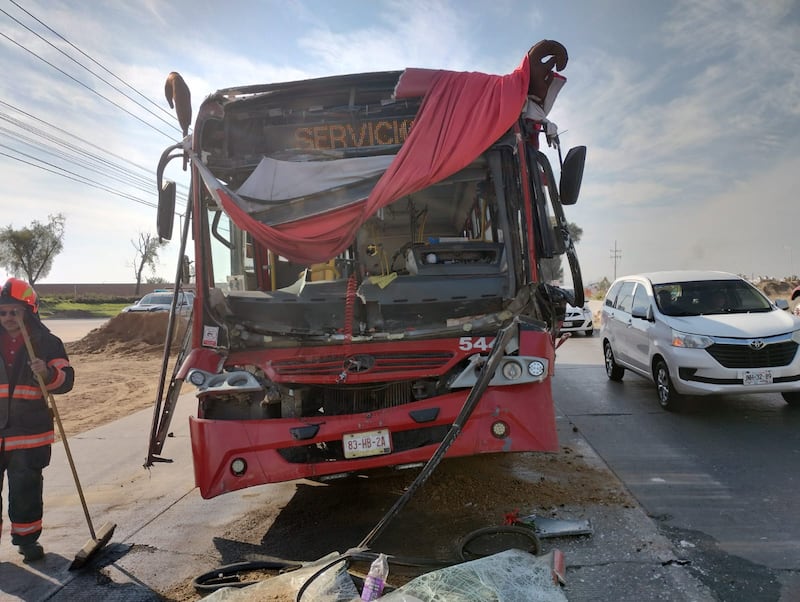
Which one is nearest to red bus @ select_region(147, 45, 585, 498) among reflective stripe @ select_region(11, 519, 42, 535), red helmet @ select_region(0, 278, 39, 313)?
reflective stripe @ select_region(11, 519, 42, 535)

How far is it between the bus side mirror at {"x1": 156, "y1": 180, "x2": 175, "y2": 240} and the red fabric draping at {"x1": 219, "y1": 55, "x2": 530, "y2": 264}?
0.74 metres

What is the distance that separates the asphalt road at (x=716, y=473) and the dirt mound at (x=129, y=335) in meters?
14.0

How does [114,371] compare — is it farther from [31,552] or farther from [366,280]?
[366,280]

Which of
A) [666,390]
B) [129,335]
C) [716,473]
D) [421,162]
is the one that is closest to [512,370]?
[421,162]

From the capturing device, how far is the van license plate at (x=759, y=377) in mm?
6434

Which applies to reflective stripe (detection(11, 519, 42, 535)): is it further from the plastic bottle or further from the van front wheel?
the van front wheel

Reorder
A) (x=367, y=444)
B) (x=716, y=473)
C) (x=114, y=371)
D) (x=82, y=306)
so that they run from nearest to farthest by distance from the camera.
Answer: (x=367, y=444) < (x=716, y=473) < (x=114, y=371) < (x=82, y=306)

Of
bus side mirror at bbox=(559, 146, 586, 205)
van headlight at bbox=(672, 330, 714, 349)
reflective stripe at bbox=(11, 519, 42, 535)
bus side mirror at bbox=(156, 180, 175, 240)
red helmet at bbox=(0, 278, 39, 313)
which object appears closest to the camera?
reflective stripe at bbox=(11, 519, 42, 535)

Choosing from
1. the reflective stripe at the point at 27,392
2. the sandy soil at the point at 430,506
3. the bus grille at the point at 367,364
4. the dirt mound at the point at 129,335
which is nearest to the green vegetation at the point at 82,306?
the dirt mound at the point at 129,335

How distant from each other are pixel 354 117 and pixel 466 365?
6.84ft

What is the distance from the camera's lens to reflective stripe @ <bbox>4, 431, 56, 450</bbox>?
157 inches

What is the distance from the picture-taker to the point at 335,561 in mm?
3211

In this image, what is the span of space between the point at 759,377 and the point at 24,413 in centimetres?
708

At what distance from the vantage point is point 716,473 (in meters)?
4.96
